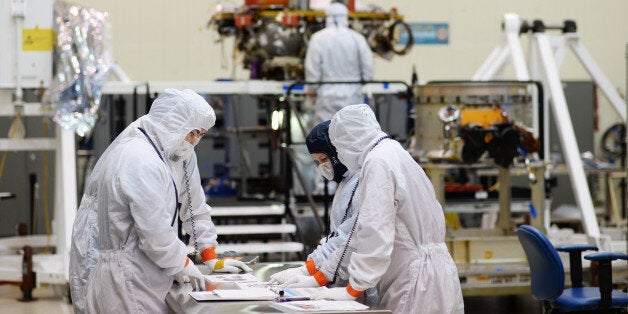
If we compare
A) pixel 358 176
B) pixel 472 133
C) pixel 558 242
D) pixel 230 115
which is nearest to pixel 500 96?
pixel 472 133

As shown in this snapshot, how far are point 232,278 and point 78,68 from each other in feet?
15.7

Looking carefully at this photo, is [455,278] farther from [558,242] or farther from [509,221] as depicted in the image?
[558,242]

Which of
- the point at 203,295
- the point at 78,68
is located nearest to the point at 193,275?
the point at 203,295

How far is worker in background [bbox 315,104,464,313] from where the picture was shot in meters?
3.70

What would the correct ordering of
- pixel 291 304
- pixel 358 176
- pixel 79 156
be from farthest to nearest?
pixel 79 156 → pixel 358 176 → pixel 291 304

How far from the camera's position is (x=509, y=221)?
8.24 meters

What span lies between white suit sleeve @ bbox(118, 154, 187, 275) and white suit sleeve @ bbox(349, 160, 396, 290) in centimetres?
73

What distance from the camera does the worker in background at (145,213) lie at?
395cm

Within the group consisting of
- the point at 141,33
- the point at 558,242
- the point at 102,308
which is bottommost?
the point at 558,242

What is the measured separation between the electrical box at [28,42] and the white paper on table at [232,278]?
499 cm

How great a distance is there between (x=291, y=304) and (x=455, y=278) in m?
0.77

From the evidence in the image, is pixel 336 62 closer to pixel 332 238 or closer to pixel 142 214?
pixel 332 238

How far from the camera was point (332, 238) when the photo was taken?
13.7 ft

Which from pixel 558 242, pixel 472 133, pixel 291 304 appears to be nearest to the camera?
pixel 291 304
